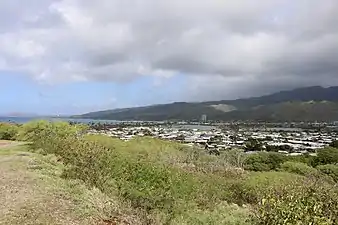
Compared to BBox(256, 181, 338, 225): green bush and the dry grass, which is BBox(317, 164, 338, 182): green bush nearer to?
the dry grass

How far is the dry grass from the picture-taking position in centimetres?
1249

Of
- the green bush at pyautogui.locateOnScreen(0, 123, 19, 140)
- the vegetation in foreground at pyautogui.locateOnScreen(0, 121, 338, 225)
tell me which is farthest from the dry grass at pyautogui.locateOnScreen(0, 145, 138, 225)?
the green bush at pyautogui.locateOnScreen(0, 123, 19, 140)

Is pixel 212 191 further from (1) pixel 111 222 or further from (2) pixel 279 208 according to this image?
(2) pixel 279 208

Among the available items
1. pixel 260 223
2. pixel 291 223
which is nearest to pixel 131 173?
pixel 260 223

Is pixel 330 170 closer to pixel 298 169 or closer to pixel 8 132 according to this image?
pixel 298 169

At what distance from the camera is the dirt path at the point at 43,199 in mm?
12422

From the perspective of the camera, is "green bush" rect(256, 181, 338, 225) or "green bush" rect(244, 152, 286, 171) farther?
"green bush" rect(244, 152, 286, 171)

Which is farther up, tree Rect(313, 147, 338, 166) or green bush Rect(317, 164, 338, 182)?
green bush Rect(317, 164, 338, 182)

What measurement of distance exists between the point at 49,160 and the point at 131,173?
4.87 metres

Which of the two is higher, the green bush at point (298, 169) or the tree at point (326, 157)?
the green bush at point (298, 169)

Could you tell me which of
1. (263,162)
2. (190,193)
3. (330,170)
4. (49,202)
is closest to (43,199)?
(49,202)

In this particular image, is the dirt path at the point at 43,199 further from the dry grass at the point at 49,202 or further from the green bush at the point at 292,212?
the green bush at the point at 292,212

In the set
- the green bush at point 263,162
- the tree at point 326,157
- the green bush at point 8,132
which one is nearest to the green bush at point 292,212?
the green bush at point 263,162

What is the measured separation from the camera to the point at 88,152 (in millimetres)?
21625
